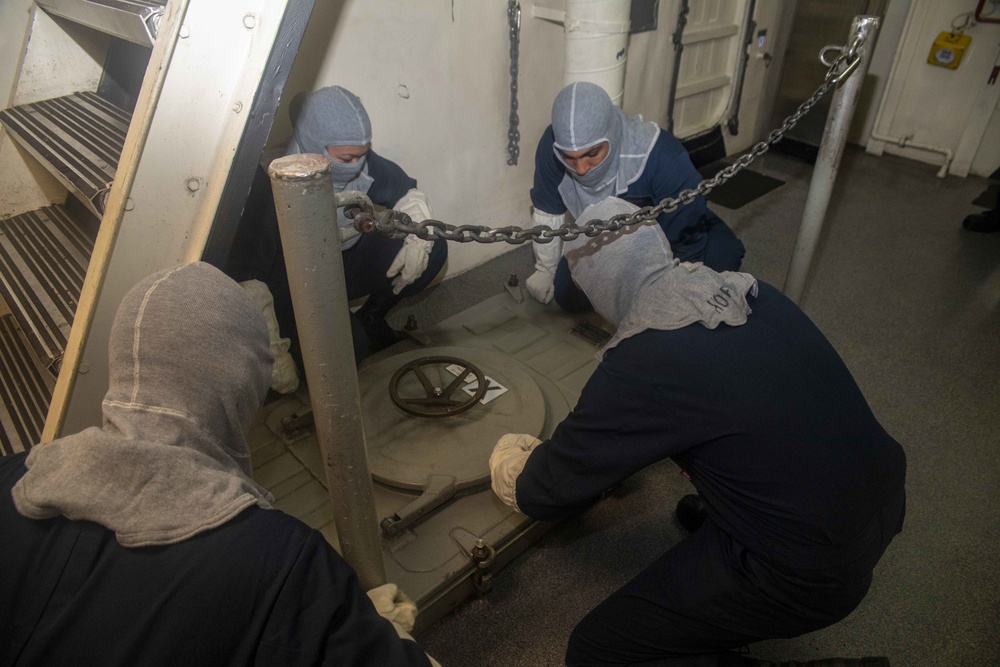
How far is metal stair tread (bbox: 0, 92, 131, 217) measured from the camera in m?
1.67

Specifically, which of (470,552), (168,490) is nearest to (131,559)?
(168,490)

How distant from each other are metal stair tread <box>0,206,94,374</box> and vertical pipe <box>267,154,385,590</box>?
39.8 inches

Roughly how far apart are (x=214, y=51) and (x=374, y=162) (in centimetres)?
131

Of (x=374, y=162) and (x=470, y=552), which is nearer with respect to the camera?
(x=470, y=552)

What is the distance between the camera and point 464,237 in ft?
4.01

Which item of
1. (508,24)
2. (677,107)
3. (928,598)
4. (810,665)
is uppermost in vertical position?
(508,24)

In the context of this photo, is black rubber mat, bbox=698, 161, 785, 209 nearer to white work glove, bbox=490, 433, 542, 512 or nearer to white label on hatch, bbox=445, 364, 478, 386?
white label on hatch, bbox=445, 364, 478, 386

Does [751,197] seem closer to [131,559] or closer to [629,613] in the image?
[629,613]

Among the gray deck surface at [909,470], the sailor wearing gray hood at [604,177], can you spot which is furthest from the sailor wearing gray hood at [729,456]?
the sailor wearing gray hood at [604,177]

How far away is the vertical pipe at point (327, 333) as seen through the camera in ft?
3.01

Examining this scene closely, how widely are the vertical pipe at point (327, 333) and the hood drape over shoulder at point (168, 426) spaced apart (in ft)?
0.43

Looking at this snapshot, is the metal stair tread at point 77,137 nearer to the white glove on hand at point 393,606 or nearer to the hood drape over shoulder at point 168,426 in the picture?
the hood drape over shoulder at point 168,426

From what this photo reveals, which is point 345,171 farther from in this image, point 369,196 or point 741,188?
point 741,188

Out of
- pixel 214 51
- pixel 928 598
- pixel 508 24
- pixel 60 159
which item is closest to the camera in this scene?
pixel 214 51
